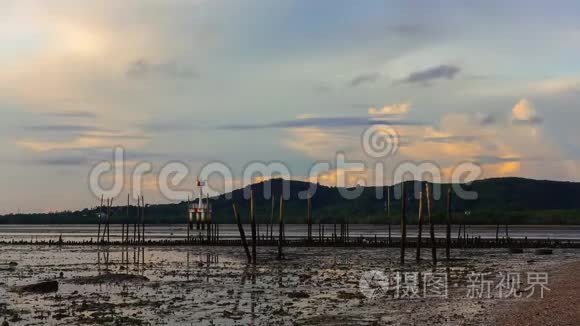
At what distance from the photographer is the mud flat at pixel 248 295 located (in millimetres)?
22547

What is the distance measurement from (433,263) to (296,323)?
2581 cm

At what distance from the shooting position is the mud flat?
74.0ft

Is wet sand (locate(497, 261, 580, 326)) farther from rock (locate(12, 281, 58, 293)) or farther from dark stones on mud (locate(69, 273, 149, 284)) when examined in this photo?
rock (locate(12, 281, 58, 293))

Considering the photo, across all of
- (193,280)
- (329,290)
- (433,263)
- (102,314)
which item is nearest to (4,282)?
(193,280)

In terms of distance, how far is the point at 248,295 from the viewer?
2881 cm

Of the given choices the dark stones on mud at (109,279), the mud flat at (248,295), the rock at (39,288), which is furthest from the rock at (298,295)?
the rock at (39,288)

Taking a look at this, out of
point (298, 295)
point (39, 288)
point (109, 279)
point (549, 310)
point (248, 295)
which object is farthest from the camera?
point (109, 279)

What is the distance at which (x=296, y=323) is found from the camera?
2120 centimetres

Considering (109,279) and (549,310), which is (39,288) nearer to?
(109,279)

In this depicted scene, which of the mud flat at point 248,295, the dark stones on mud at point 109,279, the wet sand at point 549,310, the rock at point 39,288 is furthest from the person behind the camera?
the dark stones on mud at point 109,279

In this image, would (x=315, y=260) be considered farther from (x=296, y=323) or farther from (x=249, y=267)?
(x=296, y=323)

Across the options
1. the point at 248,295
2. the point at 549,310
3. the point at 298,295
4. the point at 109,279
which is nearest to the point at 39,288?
the point at 109,279

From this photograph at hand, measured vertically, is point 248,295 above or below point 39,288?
below

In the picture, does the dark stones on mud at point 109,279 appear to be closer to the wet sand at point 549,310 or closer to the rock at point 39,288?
the rock at point 39,288
